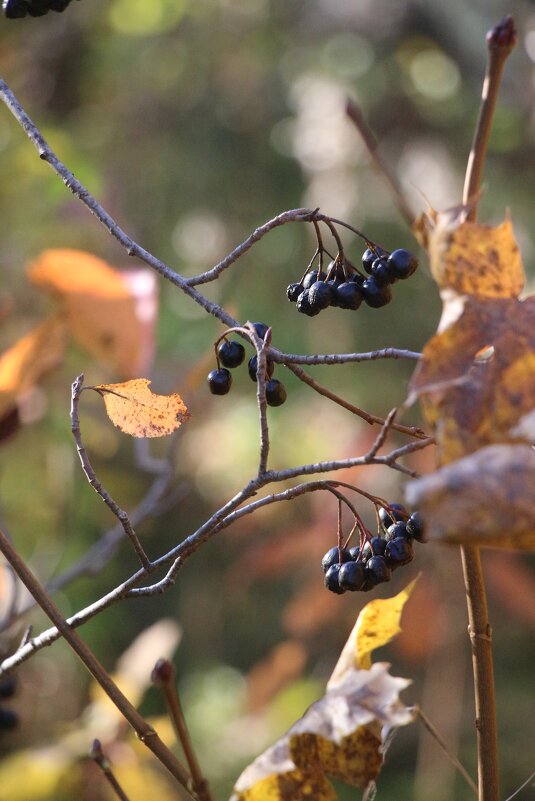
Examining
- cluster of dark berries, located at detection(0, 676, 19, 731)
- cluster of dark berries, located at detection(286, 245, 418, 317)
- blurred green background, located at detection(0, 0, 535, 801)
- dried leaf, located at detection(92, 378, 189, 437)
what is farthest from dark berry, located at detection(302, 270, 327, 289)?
blurred green background, located at detection(0, 0, 535, 801)

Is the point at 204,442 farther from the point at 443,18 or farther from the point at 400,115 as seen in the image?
the point at 443,18

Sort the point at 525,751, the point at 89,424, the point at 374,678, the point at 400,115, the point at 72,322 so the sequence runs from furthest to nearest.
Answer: the point at 400,115, the point at 525,751, the point at 89,424, the point at 72,322, the point at 374,678

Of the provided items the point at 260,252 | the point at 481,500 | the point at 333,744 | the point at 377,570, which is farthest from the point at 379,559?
the point at 260,252

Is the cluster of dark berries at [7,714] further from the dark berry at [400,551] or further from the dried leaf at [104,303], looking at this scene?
the dark berry at [400,551]

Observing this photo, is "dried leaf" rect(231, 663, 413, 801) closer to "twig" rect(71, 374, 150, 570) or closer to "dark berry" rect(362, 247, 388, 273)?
"twig" rect(71, 374, 150, 570)

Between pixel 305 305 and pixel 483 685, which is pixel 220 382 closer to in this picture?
pixel 305 305

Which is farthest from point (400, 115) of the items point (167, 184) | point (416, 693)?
point (416, 693)
